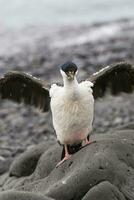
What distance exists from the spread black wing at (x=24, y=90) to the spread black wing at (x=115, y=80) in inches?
26.2

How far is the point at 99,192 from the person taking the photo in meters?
7.45

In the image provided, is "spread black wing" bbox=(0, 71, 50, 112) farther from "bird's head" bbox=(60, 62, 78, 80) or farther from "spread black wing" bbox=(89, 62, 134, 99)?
"bird's head" bbox=(60, 62, 78, 80)

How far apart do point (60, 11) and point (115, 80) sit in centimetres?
1633

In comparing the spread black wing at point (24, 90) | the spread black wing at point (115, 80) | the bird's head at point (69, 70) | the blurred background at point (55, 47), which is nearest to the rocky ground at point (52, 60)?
the blurred background at point (55, 47)

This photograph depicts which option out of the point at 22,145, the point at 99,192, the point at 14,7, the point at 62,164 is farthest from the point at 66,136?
the point at 14,7

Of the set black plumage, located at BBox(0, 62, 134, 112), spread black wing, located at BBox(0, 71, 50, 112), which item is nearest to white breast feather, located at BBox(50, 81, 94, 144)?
black plumage, located at BBox(0, 62, 134, 112)

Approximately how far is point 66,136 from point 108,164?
123 cm

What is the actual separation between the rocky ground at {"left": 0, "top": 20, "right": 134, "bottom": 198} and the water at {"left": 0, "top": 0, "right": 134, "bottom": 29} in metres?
0.91

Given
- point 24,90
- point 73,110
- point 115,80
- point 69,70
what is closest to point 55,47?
point 24,90

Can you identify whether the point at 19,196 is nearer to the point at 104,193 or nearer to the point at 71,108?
the point at 104,193

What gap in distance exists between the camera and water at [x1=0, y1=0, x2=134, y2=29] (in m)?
25.1

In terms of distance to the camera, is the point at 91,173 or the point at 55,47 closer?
the point at 91,173

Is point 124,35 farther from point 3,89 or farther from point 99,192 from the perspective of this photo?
point 99,192

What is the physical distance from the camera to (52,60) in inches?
781
